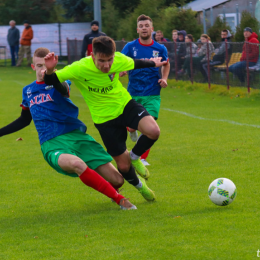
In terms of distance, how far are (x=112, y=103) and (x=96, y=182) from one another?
88 cm

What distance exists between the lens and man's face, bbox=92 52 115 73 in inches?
203

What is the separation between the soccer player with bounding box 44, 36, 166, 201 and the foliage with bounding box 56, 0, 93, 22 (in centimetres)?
3112

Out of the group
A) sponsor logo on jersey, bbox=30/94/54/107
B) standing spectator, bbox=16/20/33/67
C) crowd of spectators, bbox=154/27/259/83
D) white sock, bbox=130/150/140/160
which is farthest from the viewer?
standing spectator, bbox=16/20/33/67

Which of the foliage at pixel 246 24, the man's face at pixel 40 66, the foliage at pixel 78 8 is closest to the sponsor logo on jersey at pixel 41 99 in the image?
the man's face at pixel 40 66

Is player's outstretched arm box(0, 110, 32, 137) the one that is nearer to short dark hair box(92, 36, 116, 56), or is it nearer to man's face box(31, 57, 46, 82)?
man's face box(31, 57, 46, 82)

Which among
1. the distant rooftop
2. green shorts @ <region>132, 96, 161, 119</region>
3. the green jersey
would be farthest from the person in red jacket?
the distant rooftop

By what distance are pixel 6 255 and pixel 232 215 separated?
2143 mm

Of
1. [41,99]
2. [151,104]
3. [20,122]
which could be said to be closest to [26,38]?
[151,104]

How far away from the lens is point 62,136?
17.5 feet

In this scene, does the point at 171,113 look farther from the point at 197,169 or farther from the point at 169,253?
the point at 169,253

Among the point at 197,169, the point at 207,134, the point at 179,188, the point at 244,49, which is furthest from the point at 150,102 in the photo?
the point at 244,49

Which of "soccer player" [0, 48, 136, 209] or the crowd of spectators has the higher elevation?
the crowd of spectators

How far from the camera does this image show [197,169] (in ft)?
23.2

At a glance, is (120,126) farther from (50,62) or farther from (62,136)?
(50,62)
